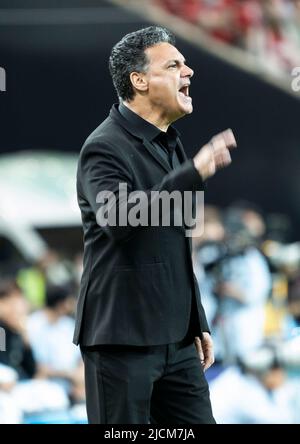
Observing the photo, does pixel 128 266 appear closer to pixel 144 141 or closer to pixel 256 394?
pixel 144 141

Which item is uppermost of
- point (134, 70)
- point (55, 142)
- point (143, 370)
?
point (55, 142)

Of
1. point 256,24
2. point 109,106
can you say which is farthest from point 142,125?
point 256,24

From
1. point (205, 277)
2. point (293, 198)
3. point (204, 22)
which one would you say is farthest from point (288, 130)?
point (205, 277)

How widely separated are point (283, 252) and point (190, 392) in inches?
237

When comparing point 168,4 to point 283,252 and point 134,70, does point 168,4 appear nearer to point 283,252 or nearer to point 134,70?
point 283,252

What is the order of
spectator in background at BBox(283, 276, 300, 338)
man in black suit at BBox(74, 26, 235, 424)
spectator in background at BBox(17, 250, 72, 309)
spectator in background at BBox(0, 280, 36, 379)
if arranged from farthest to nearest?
1. spectator in background at BBox(17, 250, 72, 309)
2. spectator in background at BBox(283, 276, 300, 338)
3. spectator in background at BBox(0, 280, 36, 379)
4. man in black suit at BBox(74, 26, 235, 424)

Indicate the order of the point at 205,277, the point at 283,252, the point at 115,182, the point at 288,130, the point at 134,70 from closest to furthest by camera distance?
1. the point at 115,182
2. the point at 134,70
3. the point at 205,277
4. the point at 283,252
5. the point at 288,130

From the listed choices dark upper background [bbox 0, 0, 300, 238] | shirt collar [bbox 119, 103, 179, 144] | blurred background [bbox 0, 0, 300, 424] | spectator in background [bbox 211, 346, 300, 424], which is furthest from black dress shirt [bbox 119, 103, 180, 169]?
dark upper background [bbox 0, 0, 300, 238]

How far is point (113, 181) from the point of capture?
2613 mm

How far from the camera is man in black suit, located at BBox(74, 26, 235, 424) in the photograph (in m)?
2.68

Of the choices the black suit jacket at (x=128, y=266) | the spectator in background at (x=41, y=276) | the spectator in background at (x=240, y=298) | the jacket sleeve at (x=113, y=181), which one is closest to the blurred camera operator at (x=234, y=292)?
the spectator in background at (x=240, y=298)

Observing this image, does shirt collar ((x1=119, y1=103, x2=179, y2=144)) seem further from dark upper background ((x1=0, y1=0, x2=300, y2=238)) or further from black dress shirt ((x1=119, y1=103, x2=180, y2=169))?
dark upper background ((x1=0, y1=0, x2=300, y2=238))

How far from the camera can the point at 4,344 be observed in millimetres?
5566
